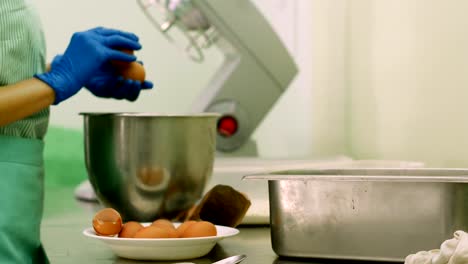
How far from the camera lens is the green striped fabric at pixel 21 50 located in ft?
3.34

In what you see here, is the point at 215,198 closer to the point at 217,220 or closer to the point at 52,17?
the point at 217,220

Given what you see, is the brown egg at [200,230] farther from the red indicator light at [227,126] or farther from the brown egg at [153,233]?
the red indicator light at [227,126]

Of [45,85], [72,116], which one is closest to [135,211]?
[45,85]

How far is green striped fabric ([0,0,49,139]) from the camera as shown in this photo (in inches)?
40.1

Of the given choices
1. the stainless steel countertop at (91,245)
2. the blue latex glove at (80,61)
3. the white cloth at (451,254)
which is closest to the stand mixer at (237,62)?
the stainless steel countertop at (91,245)

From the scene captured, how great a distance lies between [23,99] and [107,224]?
0.19 meters

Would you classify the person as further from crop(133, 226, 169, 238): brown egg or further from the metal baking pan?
the metal baking pan

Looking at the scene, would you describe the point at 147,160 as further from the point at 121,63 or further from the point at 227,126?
the point at 227,126

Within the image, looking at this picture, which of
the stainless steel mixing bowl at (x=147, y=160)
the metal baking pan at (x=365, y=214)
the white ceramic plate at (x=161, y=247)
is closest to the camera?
the metal baking pan at (x=365, y=214)

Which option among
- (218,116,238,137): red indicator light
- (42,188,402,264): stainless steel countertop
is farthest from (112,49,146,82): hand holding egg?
(218,116,238,137): red indicator light

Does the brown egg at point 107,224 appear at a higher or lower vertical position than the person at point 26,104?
lower

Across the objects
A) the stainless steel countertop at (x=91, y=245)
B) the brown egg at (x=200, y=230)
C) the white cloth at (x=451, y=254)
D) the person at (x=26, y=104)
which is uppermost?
the person at (x=26, y=104)

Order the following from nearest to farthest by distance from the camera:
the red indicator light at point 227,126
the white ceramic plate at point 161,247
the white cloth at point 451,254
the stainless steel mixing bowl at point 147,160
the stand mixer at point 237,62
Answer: the white cloth at point 451,254
the white ceramic plate at point 161,247
the stainless steel mixing bowl at point 147,160
the stand mixer at point 237,62
the red indicator light at point 227,126

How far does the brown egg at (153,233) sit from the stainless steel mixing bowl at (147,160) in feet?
0.71
